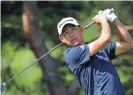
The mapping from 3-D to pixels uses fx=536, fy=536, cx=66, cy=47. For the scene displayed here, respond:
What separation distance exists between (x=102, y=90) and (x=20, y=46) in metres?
5.18

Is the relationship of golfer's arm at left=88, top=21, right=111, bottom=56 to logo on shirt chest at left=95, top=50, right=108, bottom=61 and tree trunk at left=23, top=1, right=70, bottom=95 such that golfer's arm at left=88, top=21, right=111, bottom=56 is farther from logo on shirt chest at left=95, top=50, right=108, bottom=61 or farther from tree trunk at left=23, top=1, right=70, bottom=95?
tree trunk at left=23, top=1, right=70, bottom=95

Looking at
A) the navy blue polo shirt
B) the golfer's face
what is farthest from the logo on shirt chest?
the golfer's face

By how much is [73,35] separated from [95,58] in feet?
0.52

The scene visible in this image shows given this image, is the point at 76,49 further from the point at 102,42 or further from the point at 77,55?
the point at 102,42

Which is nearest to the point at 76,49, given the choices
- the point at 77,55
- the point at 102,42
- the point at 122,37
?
the point at 77,55

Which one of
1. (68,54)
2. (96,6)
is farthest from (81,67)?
(96,6)

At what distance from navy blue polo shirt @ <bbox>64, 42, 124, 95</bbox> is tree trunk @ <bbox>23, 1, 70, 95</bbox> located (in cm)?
464

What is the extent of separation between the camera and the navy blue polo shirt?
2.60 metres

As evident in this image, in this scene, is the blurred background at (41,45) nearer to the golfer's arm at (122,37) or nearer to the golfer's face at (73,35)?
the golfer's arm at (122,37)

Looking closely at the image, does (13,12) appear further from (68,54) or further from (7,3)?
(68,54)

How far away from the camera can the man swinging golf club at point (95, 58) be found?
8.54ft

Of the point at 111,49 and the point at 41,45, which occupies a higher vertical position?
the point at 41,45

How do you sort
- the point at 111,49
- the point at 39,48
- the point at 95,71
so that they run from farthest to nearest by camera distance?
the point at 39,48 → the point at 111,49 → the point at 95,71

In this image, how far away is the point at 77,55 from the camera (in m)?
2.68
